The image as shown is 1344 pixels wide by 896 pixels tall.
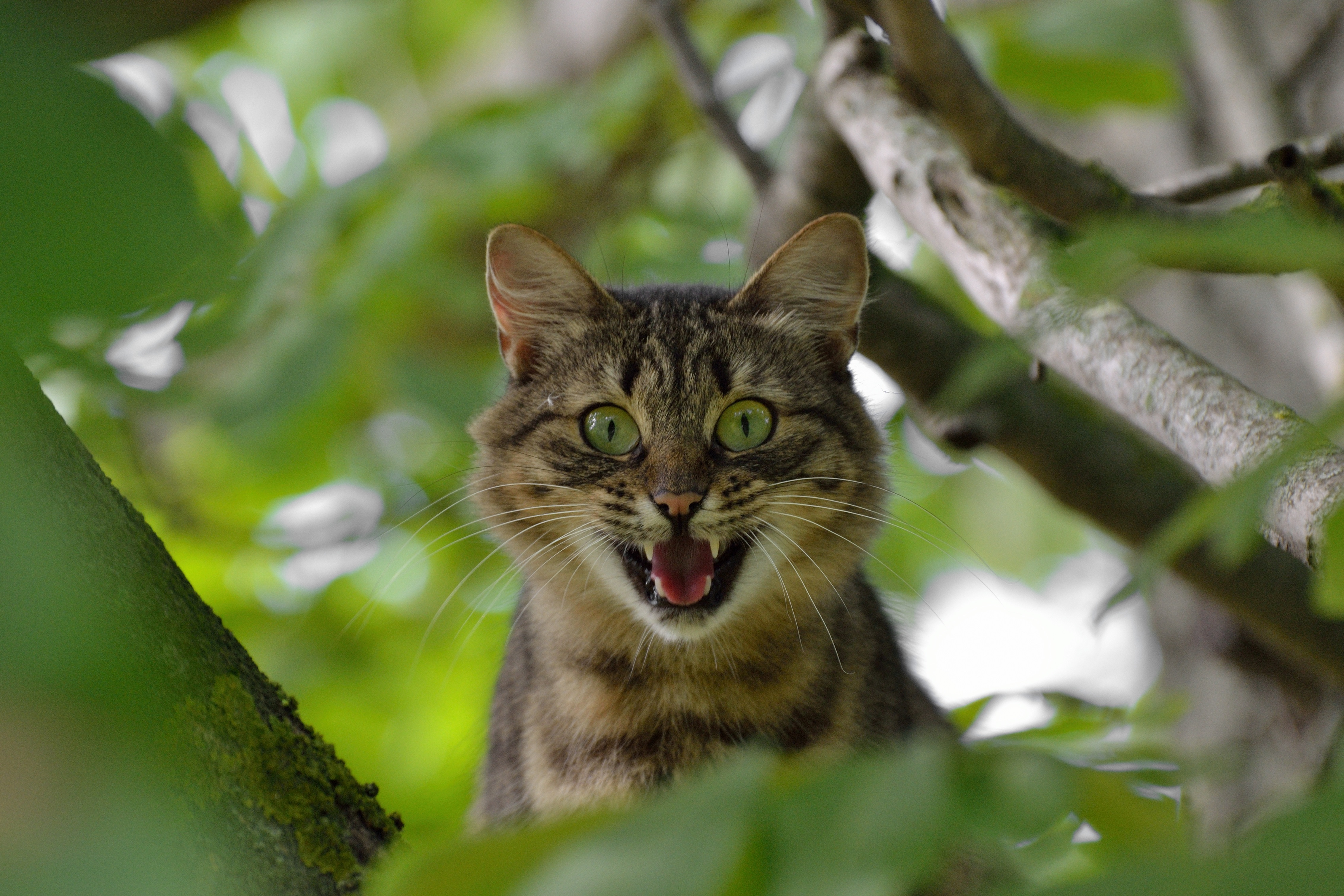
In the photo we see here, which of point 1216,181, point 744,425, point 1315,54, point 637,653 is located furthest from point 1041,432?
point 1315,54

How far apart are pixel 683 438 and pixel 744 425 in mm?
217

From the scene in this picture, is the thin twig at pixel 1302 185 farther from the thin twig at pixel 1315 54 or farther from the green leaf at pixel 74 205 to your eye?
the thin twig at pixel 1315 54

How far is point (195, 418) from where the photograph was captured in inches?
162

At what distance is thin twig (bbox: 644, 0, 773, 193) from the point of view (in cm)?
295

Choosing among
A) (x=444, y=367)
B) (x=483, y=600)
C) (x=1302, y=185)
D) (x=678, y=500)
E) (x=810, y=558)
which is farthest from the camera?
(x=444, y=367)

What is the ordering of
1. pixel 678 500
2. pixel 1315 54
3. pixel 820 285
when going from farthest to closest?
1. pixel 1315 54
2. pixel 820 285
3. pixel 678 500

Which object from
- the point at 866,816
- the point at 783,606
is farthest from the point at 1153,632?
the point at 866,816

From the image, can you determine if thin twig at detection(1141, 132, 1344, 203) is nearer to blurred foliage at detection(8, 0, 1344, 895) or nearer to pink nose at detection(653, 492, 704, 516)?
blurred foliage at detection(8, 0, 1344, 895)

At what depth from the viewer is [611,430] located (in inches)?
119

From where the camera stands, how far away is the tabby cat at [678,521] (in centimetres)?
272

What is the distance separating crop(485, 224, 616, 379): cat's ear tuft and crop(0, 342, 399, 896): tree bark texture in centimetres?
149

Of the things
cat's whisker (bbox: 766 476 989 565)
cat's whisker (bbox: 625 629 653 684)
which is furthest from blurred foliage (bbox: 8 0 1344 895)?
cat's whisker (bbox: 625 629 653 684)

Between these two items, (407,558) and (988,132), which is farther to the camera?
(407,558)

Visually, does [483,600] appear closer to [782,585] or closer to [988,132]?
[782,585]
